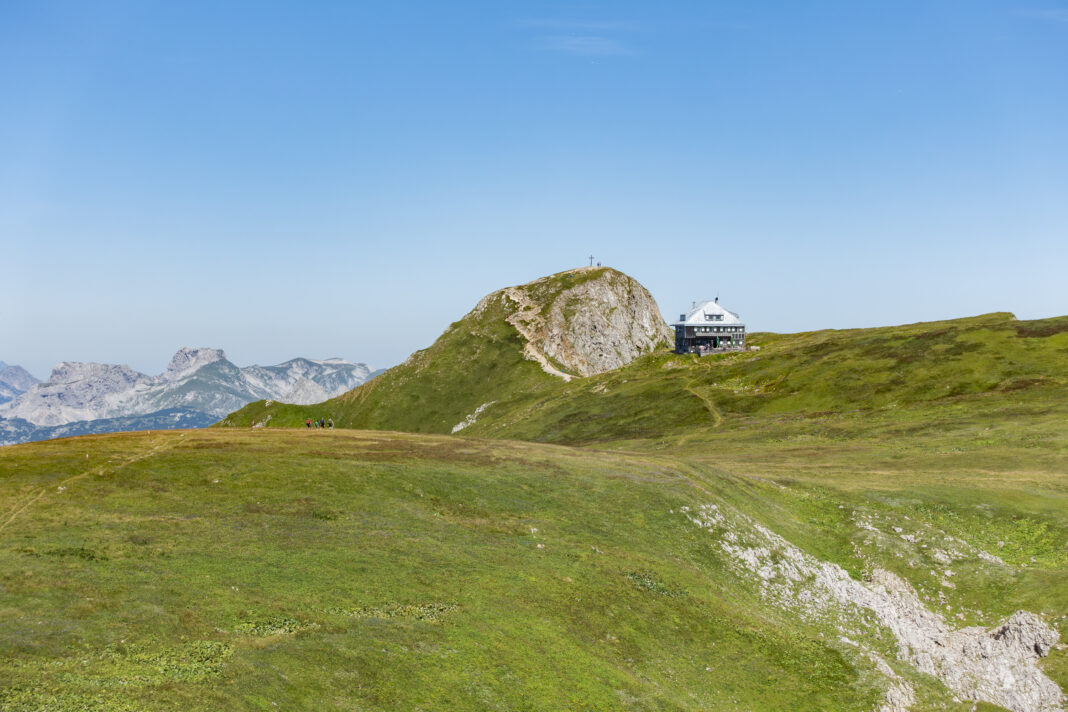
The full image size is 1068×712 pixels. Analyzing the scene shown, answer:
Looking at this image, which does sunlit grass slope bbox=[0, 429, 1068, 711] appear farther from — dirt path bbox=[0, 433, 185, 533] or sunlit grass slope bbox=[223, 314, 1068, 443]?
sunlit grass slope bbox=[223, 314, 1068, 443]

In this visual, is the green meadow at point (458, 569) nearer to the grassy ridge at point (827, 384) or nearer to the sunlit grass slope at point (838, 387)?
the sunlit grass slope at point (838, 387)

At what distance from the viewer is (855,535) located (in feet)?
217

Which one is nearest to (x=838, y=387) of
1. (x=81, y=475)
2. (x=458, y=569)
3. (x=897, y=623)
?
(x=897, y=623)

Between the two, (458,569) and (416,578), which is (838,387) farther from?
(416,578)

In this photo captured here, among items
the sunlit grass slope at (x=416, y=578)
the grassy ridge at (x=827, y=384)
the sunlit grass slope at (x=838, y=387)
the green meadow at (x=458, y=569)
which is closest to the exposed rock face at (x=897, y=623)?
the green meadow at (x=458, y=569)

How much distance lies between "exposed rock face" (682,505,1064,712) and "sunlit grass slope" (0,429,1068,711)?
5.50ft

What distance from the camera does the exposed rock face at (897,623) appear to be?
4444cm

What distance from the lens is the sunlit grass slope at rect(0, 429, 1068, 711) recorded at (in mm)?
29047

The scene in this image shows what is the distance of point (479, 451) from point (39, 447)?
39368 millimetres

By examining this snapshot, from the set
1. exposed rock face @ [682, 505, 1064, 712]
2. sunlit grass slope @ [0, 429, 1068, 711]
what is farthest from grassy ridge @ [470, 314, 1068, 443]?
exposed rock face @ [682, 505, 1064, 712]

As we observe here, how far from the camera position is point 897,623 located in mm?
52531

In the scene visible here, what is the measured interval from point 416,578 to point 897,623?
37856 mm

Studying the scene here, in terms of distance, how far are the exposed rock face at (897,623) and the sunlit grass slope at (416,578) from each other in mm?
1678

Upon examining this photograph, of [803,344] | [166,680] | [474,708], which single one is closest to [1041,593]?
[474,708]
